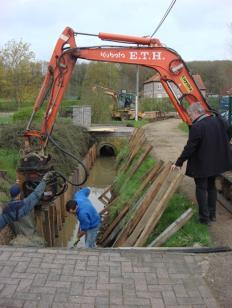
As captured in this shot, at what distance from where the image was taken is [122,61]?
895 cm

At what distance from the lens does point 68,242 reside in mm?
11906

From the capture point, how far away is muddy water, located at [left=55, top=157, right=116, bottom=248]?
39.6 feet

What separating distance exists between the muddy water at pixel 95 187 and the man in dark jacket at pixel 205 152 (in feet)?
13.7

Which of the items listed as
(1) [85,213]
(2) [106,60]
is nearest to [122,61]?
(2) [106,60]

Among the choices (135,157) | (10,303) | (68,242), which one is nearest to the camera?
(10,303)

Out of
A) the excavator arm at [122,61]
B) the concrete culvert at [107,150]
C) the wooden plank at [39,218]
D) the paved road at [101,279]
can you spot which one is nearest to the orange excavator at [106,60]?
the excavator arm at [122,61]

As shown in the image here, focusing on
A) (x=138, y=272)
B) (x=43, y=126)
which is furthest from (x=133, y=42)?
(x=138, y=272)

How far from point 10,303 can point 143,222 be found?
11.0 ft

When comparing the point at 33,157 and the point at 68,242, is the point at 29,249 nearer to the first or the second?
the point at 33,157

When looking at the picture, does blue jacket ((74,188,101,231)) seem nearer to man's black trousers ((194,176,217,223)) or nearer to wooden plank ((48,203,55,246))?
man's black trousers ((194,176,217,223))

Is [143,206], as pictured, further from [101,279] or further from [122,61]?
[122,61]

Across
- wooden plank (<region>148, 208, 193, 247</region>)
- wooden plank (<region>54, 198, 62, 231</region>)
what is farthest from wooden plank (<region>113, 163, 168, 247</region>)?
wooden plank (<region>54, 198, 62, 231</region>)

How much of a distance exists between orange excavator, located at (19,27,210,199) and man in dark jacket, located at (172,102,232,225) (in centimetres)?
131

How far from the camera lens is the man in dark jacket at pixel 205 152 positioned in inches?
283
